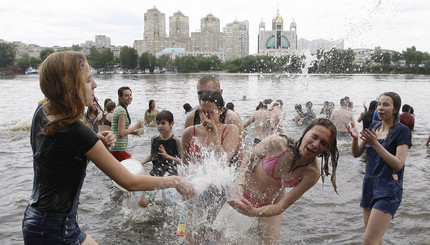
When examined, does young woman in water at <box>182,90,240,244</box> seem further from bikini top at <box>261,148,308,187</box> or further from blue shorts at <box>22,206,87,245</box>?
blue shorts at <box>22,206,87,245</box>

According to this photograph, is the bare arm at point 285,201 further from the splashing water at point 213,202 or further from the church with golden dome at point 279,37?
the church with golden dome at point 279,37

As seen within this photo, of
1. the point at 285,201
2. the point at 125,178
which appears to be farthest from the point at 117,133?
the point at 125,178

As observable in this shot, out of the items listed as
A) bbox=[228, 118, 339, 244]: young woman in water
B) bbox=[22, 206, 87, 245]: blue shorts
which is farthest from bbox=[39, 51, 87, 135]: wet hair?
bbox=[228, 118, 339, 244]: young woman in water

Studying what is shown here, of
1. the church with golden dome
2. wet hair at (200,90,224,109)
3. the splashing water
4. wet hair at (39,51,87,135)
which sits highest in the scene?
the church with golden dome

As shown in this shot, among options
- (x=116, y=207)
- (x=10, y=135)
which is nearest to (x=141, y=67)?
(x=10, y=135)

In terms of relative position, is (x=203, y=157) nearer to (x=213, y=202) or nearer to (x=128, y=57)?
(x=213, y=202)

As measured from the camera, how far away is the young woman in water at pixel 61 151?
2.11m

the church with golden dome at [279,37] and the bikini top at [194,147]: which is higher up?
the church with golden dome at [279,37]

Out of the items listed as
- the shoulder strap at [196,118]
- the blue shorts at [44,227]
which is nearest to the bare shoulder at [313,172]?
the shoulder strap at [196,118]

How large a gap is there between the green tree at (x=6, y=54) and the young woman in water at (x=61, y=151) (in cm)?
14995

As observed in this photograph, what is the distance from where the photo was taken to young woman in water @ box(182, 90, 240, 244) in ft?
12.4

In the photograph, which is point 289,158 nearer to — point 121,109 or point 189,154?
point 189,154

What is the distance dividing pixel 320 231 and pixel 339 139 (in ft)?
24.7

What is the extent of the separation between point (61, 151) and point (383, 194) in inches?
128
